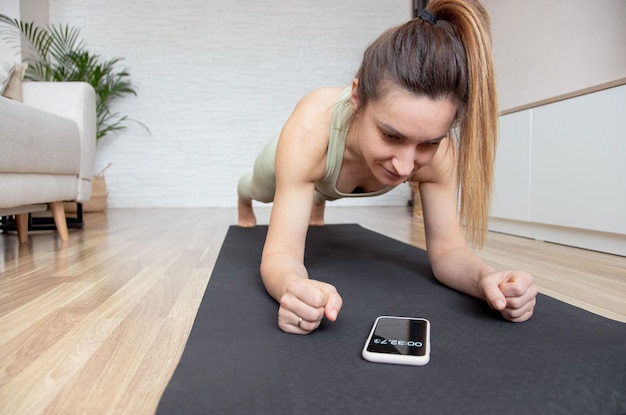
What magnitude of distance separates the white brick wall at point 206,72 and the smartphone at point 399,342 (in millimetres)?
3627

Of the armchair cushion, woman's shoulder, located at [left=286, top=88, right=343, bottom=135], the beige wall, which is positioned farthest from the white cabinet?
the armchair cushion

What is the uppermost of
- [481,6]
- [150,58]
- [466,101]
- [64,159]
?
[150,58]

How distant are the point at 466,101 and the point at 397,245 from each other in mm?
863

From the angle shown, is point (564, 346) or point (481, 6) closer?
point (564, 346)

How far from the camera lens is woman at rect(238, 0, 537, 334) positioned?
2.24 feet

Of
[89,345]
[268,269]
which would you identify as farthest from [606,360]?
[89,345]

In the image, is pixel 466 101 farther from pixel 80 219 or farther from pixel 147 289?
pixel 80 219

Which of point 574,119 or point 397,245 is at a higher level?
point 574,119

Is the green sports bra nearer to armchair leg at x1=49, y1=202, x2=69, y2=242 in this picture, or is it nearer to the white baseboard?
the white baseboard

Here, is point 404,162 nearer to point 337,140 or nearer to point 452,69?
point 452,69

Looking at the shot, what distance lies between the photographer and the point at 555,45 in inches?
80.1

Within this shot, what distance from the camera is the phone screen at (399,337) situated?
584 millimetres

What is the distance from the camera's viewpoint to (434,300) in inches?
34.1

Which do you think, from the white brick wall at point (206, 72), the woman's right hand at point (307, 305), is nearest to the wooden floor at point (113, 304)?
the woman's right hand at point (307, 305)
